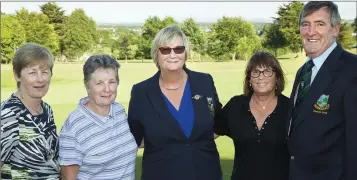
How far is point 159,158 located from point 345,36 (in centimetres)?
5292

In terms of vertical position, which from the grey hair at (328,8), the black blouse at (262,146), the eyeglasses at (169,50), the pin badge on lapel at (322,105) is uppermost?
the grey hair at (328,8)

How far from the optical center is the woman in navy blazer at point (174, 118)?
3643mm

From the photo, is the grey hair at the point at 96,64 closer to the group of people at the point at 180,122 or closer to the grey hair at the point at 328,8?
the group of people at the point at 180,122

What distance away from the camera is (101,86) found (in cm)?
334

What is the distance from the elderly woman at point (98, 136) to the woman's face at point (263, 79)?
1369mm

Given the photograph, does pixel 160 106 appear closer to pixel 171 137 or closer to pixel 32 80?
pixel 171 137

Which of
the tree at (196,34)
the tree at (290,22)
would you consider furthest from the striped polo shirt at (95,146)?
the tree at (290,22)

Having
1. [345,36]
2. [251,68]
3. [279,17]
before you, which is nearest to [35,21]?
[279,17]

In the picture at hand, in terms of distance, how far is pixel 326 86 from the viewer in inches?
127

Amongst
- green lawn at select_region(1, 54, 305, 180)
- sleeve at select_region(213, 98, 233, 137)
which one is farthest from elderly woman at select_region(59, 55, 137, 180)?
green lawn at select_region(1, 54, 305, 180)

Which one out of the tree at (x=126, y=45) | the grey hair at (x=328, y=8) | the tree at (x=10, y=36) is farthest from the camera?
the tree at (x=126, y=45)

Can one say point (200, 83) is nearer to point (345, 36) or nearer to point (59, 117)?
point (59, 117)

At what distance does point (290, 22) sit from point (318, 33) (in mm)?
55491

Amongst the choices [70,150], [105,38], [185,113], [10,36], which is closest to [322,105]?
[185,113]
